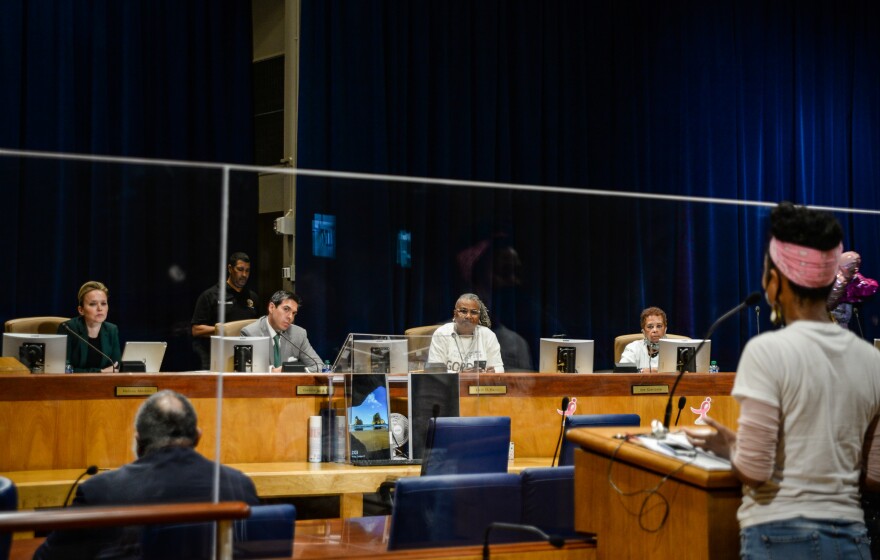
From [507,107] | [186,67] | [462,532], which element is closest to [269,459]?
[462,532]

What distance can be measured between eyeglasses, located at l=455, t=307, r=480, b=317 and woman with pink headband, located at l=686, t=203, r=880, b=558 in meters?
1.82

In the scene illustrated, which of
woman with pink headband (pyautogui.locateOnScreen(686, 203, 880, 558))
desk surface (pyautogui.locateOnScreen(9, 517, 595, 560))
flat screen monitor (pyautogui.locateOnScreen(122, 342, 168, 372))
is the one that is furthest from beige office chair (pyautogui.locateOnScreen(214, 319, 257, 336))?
woman with pink headband (pyautogui.locateOnScreen(686, 203, 880, 558))

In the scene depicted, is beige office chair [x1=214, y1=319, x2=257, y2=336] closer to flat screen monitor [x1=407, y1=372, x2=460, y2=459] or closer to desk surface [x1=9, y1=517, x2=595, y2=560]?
desk surface [x1=9, y1=517, x2=595, y2=560]

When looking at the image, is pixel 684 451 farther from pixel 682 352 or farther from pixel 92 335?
pixel 92 335

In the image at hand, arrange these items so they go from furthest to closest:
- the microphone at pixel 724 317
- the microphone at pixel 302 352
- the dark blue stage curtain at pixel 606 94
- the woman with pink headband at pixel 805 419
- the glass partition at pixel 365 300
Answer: the dark blue stage curtain at pixel 606 94
the microphone at pixel 302 352
the microphone at pixel 724 317
the glass partition at pixel 365 300
the woman with pink headband at pixel 805 419

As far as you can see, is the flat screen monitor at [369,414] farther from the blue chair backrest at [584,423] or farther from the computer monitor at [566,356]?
the blue chair backrest at [584,423]

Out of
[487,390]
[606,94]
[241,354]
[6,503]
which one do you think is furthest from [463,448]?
[606,94]

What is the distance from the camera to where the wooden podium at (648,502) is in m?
2.11

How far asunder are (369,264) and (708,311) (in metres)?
1.24

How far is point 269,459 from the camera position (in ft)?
10.6

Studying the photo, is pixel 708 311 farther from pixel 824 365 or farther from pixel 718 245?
pixel 824 365

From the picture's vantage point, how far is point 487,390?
12.4 feet

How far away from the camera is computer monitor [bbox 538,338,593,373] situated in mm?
3797

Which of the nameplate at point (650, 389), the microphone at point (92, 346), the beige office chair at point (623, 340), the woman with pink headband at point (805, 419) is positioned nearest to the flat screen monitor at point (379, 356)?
the beige office chair at point (623, 340)
